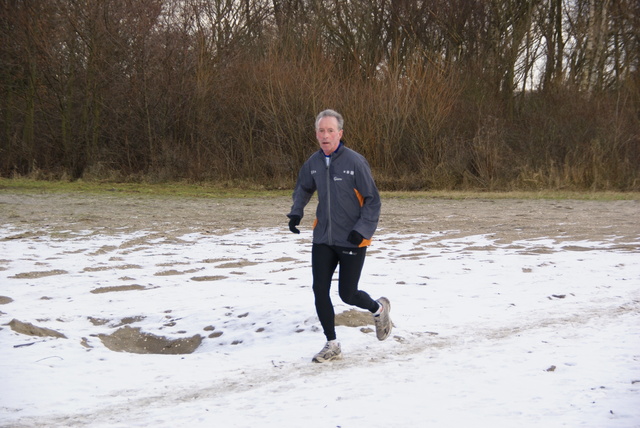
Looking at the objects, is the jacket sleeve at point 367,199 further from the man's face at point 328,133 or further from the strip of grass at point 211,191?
the strip of grass at point 211,191

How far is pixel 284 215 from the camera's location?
17844 mm

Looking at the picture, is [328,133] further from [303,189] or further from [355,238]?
[355,238]

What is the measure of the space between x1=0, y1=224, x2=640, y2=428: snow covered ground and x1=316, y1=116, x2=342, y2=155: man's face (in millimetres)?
1586

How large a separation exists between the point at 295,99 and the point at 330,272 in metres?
22.6

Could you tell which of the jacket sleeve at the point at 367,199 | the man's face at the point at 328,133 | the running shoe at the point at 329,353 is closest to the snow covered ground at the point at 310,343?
the running shoe at the point at 329,353

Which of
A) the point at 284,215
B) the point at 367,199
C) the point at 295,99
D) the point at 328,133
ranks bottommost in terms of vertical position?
the point at 284,215

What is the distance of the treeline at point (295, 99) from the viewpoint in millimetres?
26719

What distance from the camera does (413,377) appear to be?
17.9 ft

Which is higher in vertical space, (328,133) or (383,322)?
(328,133)

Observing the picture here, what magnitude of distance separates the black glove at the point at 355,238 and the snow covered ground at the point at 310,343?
2.97ft

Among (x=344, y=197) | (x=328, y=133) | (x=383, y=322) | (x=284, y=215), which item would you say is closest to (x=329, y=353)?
(x=383, y=322)

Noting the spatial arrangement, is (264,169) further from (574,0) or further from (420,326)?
(420,326)

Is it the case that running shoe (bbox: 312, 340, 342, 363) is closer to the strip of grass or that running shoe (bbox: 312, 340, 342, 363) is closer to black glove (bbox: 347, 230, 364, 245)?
black glove (bbox: 347, 230, 364, 245)

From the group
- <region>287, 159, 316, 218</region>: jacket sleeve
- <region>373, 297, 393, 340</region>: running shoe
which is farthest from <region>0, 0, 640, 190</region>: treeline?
<region>287, 159, 316, 218</region>: jacket sleeve
